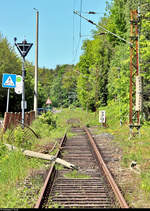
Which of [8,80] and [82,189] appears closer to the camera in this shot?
[82,189]

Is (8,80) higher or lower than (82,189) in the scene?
higher

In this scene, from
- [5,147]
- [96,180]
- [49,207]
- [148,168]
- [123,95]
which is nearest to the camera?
[49,207]

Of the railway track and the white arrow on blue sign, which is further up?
the white arrow on blue sign

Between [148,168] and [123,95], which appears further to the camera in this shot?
[123,95]

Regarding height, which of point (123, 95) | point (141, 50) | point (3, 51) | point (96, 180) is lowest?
point (96, 180)

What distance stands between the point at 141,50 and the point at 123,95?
162 inches

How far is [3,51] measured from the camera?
113 feet

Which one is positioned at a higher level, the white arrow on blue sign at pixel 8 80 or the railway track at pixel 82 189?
the white arrow on blue sign at pixel 8 80

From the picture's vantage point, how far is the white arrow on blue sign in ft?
35.8

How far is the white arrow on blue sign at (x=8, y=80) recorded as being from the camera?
35.8ft

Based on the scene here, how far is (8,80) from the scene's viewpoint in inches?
433

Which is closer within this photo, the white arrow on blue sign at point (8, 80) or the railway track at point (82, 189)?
the railway track at point (82, 189)

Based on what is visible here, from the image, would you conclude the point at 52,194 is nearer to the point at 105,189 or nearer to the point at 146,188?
the point at 105,189

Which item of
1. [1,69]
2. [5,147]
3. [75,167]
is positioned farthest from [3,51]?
[75,167]
